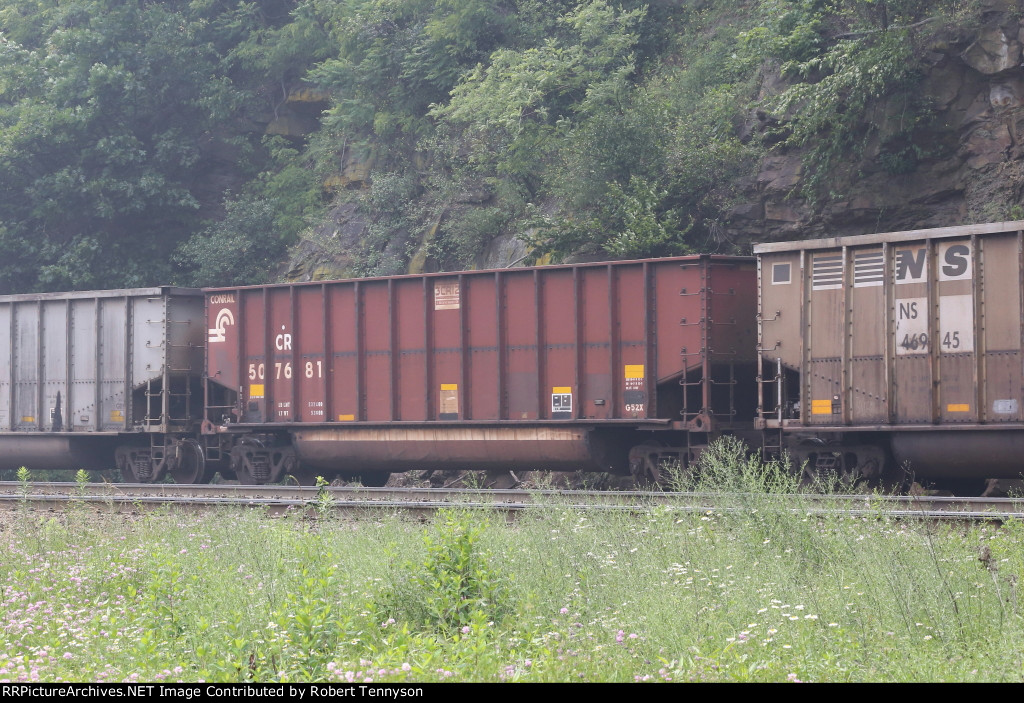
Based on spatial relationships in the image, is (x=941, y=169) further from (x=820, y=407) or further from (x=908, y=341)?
(x=820, y=407)

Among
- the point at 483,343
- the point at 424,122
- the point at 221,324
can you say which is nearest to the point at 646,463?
the point at 483,343

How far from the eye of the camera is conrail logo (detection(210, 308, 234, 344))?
1998cm

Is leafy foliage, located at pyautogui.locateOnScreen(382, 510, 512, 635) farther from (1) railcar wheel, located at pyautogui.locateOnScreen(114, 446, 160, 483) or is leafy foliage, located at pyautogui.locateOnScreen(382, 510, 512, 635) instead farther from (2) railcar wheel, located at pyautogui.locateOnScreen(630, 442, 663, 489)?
(1) railcar wheel, located at pyautogui.locateOnScreen(114, 446, 160, 483)

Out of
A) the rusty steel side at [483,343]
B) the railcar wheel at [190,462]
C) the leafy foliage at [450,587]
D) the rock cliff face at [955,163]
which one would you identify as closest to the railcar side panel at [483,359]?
the rusty steel side at [483,343]

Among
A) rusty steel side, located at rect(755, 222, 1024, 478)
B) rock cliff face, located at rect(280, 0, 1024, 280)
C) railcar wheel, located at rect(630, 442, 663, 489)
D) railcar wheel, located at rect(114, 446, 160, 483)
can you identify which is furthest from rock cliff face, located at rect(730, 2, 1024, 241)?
railcar wheel, located at rect(114, 446, 160, 483)

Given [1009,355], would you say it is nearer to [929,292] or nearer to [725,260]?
[929,292]

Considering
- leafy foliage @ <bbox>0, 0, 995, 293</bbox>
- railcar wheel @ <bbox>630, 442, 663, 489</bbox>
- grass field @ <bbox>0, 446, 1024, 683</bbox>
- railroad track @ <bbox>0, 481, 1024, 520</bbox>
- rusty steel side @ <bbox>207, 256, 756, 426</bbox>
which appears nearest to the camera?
grass field @ <bbox>0, 446, 1024, 683</bbox>

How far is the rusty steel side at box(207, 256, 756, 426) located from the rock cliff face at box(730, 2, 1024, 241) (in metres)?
7.06

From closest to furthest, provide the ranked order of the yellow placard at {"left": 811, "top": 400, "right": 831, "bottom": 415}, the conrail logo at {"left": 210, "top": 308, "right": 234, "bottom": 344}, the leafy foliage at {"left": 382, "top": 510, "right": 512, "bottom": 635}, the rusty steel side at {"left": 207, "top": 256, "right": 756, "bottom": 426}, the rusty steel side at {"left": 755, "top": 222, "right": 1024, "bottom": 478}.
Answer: the leafy foliage at {"left": 382, "top": 510, "right": 512, "bottom": 635}
the rusty steel side at {"left": 755, "top": 222, "right": 1024, "bottom": 478}
the yellow placard at {"left": 811, "top": 400, "right": 831, "bottom": 415}
the rusty steel side at {"left": 207, "top": 256, "right": 756, "bottom": 426}
the conrail logo at {"left": 210, "top": 308, "right": 234, "bottom": 344}

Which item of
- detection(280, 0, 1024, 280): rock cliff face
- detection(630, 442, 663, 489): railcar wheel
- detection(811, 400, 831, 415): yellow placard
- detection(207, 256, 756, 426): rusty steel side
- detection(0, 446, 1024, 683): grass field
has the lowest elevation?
detection(0, 446, 1024, 683): grass field

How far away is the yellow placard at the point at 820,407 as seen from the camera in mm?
14752

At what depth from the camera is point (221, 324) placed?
20094 millimetres

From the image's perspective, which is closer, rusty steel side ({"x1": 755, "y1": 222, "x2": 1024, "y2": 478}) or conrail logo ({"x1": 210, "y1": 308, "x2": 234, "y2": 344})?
rusty steel side ({"x1": 755, "y1": 222, "x2": 1024, "y2": 478})

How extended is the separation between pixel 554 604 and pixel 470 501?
6.14 metres
